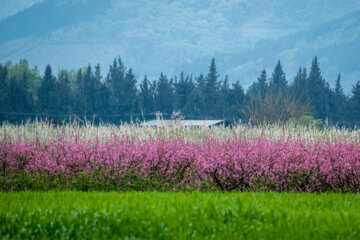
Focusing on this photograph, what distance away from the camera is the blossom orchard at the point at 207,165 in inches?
315

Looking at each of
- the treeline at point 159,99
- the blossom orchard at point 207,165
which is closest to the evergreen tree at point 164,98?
the treeline at point 159,99

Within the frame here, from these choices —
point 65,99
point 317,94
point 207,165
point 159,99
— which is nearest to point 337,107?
point 317,94

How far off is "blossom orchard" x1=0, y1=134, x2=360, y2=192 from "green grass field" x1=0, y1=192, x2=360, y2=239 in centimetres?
273

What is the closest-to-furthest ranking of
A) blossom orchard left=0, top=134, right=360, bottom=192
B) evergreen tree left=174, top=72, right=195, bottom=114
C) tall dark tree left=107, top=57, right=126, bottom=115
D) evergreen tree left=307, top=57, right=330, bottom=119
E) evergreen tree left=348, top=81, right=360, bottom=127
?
blossom orchard left=0, top=134, right=360, bottom=192
evergreen tree left=348, top=81, right=360, bottom=127
evergreen tree left=307, top=57, right=330, bottom=119
tall dark tree left=107, top=57, right=126, bottom=115
evergreen tree left=174, top=72, right=195, bottom=114

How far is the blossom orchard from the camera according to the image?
800 cm

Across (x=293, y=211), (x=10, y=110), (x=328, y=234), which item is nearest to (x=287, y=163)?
(x=293, y=211)

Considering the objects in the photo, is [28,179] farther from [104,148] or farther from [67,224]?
[67,224]

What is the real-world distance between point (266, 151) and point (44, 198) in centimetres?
450

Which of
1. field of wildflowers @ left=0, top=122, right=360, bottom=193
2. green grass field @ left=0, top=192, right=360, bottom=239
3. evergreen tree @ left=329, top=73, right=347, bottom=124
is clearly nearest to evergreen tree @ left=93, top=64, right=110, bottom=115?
evergreen tree @ left=329, top=73, right=347, bottom=124

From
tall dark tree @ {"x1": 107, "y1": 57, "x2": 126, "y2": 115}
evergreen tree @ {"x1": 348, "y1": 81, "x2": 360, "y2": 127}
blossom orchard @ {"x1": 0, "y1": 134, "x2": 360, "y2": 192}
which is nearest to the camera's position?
blossom orchard @ {"x1": 0, "y1": 134, "x2": 360, "y2": 192}

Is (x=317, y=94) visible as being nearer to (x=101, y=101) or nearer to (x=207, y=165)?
(x=101, y=101)

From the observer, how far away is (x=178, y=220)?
174 inches

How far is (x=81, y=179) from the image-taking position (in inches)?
325

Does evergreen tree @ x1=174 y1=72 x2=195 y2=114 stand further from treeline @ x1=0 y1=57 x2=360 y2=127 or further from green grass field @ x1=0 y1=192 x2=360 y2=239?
green grass field @ x1=0 y1=192 x2=360 y2=239
